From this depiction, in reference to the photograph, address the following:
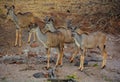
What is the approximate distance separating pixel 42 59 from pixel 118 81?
2981mm

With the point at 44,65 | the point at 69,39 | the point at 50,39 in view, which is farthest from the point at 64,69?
the point at 69,39

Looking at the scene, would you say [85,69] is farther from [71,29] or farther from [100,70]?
[71,29]

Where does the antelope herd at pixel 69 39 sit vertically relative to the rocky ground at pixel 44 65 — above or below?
above

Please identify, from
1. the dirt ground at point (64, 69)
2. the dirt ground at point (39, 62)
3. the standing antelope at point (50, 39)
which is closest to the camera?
the dirt ground at point (64, 69)

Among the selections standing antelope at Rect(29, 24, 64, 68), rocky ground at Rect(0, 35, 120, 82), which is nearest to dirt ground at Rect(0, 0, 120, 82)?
rocky ground at Rect(0, 35, 120, 82)

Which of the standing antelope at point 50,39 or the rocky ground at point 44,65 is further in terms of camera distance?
the standing antelope at point 50,39

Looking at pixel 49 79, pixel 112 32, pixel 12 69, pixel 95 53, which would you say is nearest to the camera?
pixel 49 79

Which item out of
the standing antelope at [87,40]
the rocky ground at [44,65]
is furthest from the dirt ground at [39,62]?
the standing antelope at [87,40]

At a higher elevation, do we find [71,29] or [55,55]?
[71,29]

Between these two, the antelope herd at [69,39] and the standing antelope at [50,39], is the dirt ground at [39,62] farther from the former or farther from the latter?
the standing antelope at [50,39]

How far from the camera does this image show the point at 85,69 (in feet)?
45.2

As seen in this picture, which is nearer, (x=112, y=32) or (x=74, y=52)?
(x=74, y=52)

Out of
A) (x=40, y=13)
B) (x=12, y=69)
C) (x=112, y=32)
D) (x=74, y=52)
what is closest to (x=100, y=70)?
(x=74, y=52)

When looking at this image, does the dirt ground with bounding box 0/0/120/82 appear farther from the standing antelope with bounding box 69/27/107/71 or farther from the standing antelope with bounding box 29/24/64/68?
the standing antelope with bounding box 69/27/107/71
